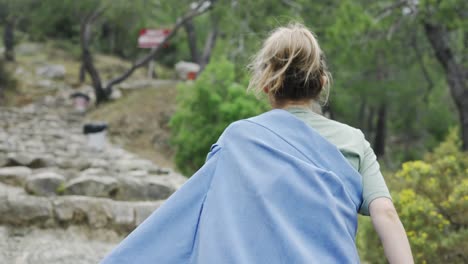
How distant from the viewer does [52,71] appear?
2123 cm

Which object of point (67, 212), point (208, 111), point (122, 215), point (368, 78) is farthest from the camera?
point (368, 78)

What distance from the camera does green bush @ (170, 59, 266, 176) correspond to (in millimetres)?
8055

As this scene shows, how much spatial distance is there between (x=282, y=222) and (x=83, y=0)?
62.8 feet

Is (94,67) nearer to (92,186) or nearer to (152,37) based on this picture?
(152,37)

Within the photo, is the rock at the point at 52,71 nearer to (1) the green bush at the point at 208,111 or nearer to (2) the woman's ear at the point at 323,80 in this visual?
(1) the green bush at the point at 208,111

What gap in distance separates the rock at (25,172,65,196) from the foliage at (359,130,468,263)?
2252mm

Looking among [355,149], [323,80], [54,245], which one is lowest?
[54,245]

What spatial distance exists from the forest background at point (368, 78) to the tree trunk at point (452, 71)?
16 mm

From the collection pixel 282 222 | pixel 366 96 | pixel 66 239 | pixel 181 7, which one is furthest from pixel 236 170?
pixel 181 7

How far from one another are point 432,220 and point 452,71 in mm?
6314

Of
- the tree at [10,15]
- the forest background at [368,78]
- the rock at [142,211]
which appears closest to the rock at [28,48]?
the forest background at [368,78]

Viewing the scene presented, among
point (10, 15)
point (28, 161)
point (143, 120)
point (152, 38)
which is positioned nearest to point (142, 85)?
point (152, 38)

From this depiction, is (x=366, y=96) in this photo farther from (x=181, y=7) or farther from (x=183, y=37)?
(x=183, y=37)

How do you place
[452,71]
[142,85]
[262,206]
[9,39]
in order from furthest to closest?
[9,39], [142,85], [452,71], [262,206]
